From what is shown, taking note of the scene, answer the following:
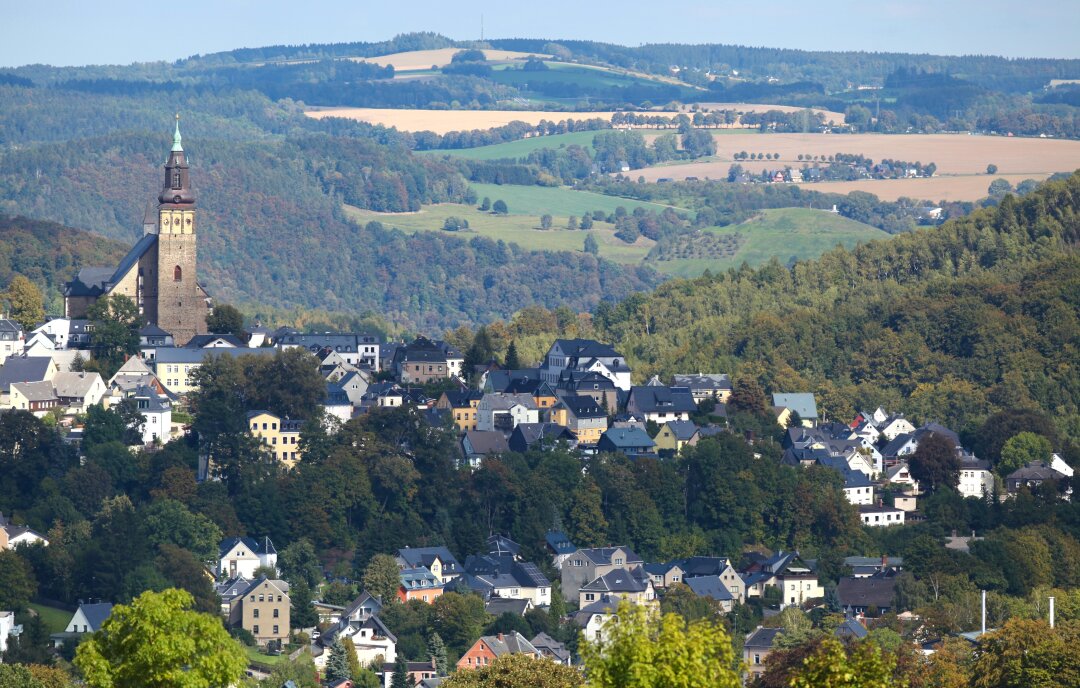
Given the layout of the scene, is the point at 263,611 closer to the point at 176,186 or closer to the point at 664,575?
the point at 664,575

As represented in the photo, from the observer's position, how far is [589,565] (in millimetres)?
84000

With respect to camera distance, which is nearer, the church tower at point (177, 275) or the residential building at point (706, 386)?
the church tower at point (177, 275)

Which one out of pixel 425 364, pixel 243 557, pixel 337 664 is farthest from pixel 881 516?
pixel 337 664

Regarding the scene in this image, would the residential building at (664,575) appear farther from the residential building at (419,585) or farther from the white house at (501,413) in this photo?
the white house at (501,413)

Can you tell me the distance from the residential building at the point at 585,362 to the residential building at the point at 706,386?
2.55 meters

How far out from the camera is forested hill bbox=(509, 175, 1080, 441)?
111688mm

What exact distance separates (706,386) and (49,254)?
2402 inches

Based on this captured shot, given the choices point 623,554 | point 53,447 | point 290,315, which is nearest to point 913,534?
point 623,554

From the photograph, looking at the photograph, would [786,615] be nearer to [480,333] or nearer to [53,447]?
[53,447]

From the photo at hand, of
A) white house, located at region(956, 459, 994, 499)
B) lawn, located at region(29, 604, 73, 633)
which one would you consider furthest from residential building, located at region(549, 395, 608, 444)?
lawn, located at region(29, 604, 73, 633)

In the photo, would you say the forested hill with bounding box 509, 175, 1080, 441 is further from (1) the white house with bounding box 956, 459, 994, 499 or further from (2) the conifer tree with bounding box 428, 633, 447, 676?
(2) the conifer tree with bounding box 428, 633, 447, 676

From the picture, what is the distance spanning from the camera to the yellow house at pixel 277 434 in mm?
89375

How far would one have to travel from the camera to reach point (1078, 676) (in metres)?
57.3

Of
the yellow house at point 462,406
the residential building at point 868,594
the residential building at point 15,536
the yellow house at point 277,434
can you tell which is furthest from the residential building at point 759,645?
the yellow house at point 462,406
